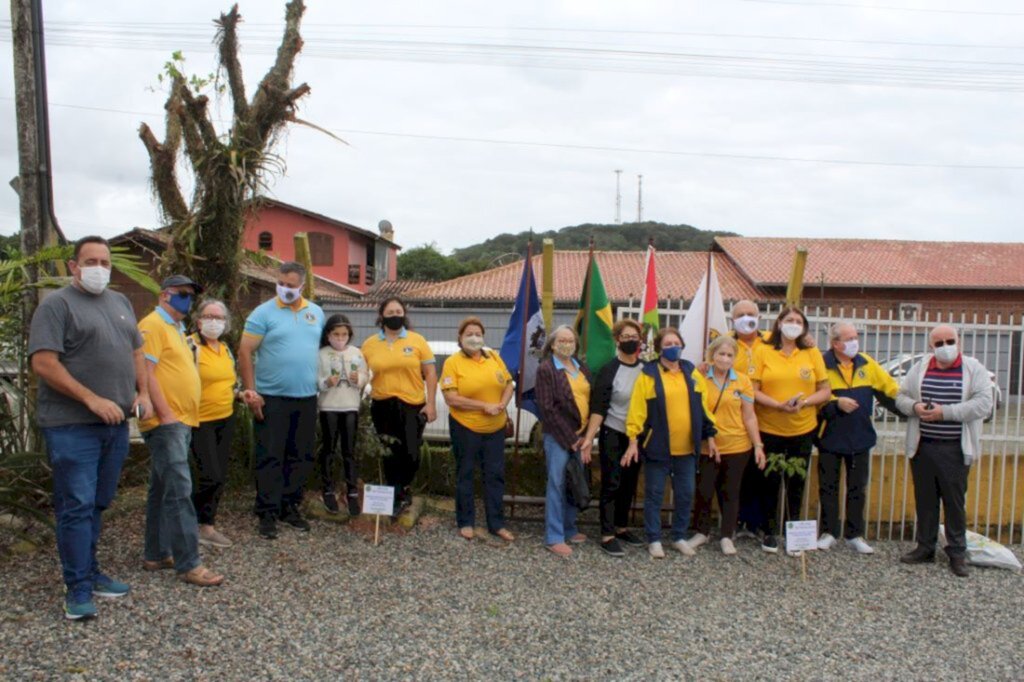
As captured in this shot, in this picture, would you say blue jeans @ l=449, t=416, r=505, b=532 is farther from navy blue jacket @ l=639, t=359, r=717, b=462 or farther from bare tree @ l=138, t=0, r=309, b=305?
bare tree @ l=138, t=0, r=309, b=305

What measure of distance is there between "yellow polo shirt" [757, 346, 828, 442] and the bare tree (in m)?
4.19

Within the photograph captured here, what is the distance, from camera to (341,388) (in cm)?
626

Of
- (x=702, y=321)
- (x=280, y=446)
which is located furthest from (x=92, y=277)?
(x=702, y=321)

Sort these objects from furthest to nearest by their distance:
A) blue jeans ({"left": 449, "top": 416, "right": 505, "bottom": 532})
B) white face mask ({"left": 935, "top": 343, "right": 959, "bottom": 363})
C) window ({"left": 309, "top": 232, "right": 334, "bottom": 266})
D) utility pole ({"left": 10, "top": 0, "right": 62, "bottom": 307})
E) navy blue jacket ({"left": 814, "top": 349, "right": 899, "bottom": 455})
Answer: window ({"left": 309, "top": 232, "right": 334, "bottom": 266})
navy blue jacket ({"left": 814, "top": 349, "right": 899, "bottom": 455})
blue jeans ({"left": 449, "top": 416, "right": 505, "bottom": 532})
white face mask ({"left": 935, "top": 343, "right": 959, "bottom": 363})
utility pole ({"left": 10, "top": 0, "right": 62, "bottom": 307})

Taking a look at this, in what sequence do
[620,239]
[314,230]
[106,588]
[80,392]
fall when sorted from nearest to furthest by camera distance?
[80,392], [106,588], [314,230], [620,239]

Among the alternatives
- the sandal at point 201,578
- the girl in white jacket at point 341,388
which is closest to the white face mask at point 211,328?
the girl in white jacket at point 341,388

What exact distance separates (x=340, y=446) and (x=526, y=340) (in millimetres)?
1692

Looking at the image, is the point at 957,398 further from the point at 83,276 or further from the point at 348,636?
the point at 83,276

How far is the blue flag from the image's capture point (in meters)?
6.91

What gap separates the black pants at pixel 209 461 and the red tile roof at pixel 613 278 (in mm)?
25611

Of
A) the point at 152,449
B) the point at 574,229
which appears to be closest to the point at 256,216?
the point at 152,449

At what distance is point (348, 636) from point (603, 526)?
2.41 metres

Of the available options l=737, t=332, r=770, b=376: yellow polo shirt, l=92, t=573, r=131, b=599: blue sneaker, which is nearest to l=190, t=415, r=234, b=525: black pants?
l=92, t=573, r=131, b=599: blue sneaker

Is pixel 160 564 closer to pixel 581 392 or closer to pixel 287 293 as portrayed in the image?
pixel 287 293
